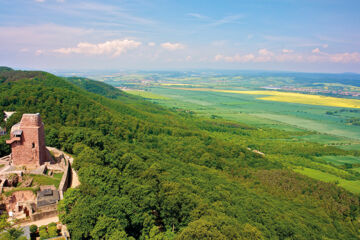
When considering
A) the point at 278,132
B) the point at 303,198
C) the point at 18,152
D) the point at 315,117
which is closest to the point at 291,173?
the point at 303,198

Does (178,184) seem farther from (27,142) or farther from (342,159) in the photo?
(342,159)

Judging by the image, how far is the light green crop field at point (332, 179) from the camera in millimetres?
54416

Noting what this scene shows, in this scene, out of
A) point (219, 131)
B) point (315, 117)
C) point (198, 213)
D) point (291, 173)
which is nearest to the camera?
point (198, 213)

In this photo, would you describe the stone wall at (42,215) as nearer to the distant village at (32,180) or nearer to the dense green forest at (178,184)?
the distant village at (32,180)

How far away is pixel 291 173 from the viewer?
55969 mm

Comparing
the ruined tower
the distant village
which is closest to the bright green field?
the distant village

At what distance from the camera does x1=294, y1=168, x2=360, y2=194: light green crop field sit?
54416mm

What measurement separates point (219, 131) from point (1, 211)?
79.7m

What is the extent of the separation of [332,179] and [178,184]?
45.4m

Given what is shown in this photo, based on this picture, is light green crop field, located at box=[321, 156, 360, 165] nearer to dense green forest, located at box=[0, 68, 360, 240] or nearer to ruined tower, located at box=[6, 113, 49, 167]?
dense green forest, located at box=[0, 68, 360, 240]

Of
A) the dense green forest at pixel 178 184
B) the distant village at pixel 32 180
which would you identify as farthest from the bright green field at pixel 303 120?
the distant village at pixel 32 180

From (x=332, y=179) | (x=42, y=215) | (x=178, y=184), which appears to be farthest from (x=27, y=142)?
(x=332, y=179)

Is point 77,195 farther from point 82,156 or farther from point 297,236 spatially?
point 297,236

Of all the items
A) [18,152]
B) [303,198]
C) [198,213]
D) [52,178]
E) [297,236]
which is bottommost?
[303,198]
